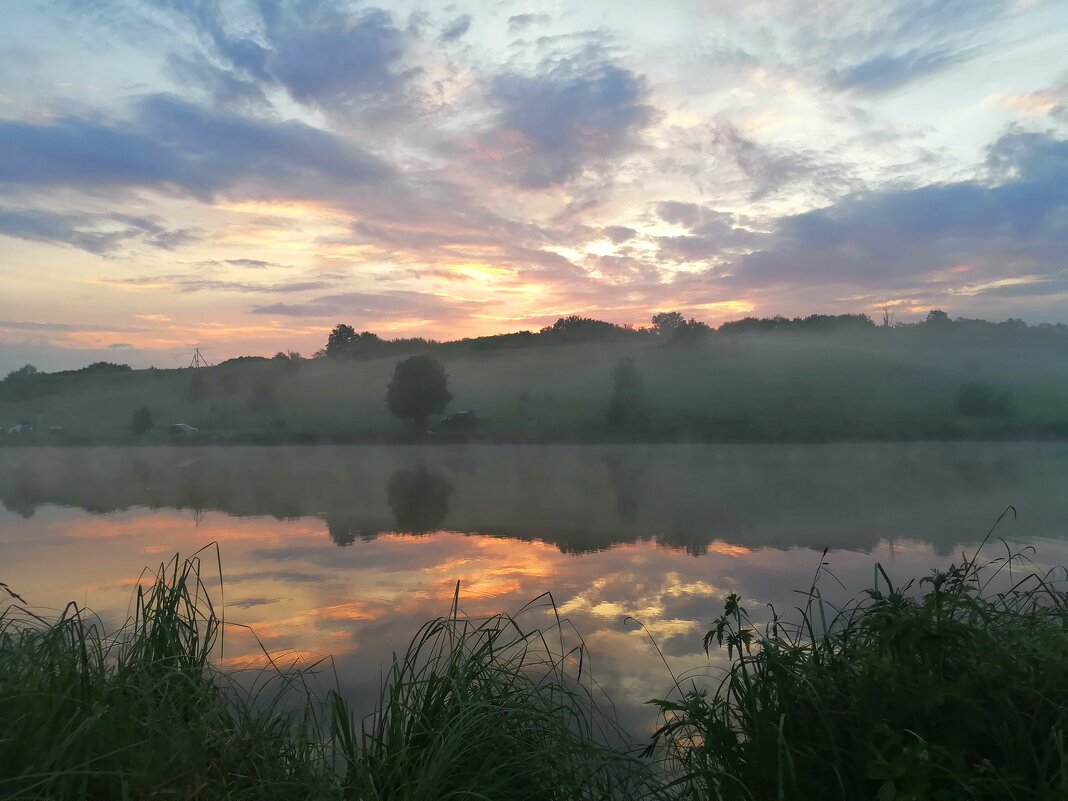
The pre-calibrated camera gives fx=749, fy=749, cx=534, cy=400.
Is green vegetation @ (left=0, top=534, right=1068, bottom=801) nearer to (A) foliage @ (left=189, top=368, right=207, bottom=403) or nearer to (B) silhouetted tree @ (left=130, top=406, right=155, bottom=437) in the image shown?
(B) silhouetted tree @ (left=130, top=406, right=155, bottom=437)

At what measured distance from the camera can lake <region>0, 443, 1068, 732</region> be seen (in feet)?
27.6

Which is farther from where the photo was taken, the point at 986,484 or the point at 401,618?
the point at 986,484

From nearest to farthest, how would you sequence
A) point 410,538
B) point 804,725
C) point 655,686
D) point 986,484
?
Result: point 804,725 → point 655,686 → point 410,538 → point 986,484

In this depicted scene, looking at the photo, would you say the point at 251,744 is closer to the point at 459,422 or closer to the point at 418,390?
the point at 418,390

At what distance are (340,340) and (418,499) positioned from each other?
2943 inches

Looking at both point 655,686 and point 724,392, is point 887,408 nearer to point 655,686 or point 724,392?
point 724,392

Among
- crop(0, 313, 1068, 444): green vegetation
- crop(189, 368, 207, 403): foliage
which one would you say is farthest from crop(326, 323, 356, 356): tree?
crop(189, 368, 207, 403): foliage

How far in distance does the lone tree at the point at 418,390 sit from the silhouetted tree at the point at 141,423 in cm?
1995

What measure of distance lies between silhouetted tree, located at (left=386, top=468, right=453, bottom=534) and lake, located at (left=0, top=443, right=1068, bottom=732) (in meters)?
0.11

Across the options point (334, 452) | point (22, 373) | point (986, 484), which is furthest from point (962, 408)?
point (22, 373)

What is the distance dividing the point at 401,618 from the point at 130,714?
17.1ft

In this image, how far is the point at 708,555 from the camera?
12.6 metres

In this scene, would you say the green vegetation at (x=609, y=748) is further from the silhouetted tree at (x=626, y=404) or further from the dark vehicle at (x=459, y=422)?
the dark vehicle at (x=459, y=422)

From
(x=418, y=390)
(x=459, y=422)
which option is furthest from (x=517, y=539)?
(x=459, y=422)
